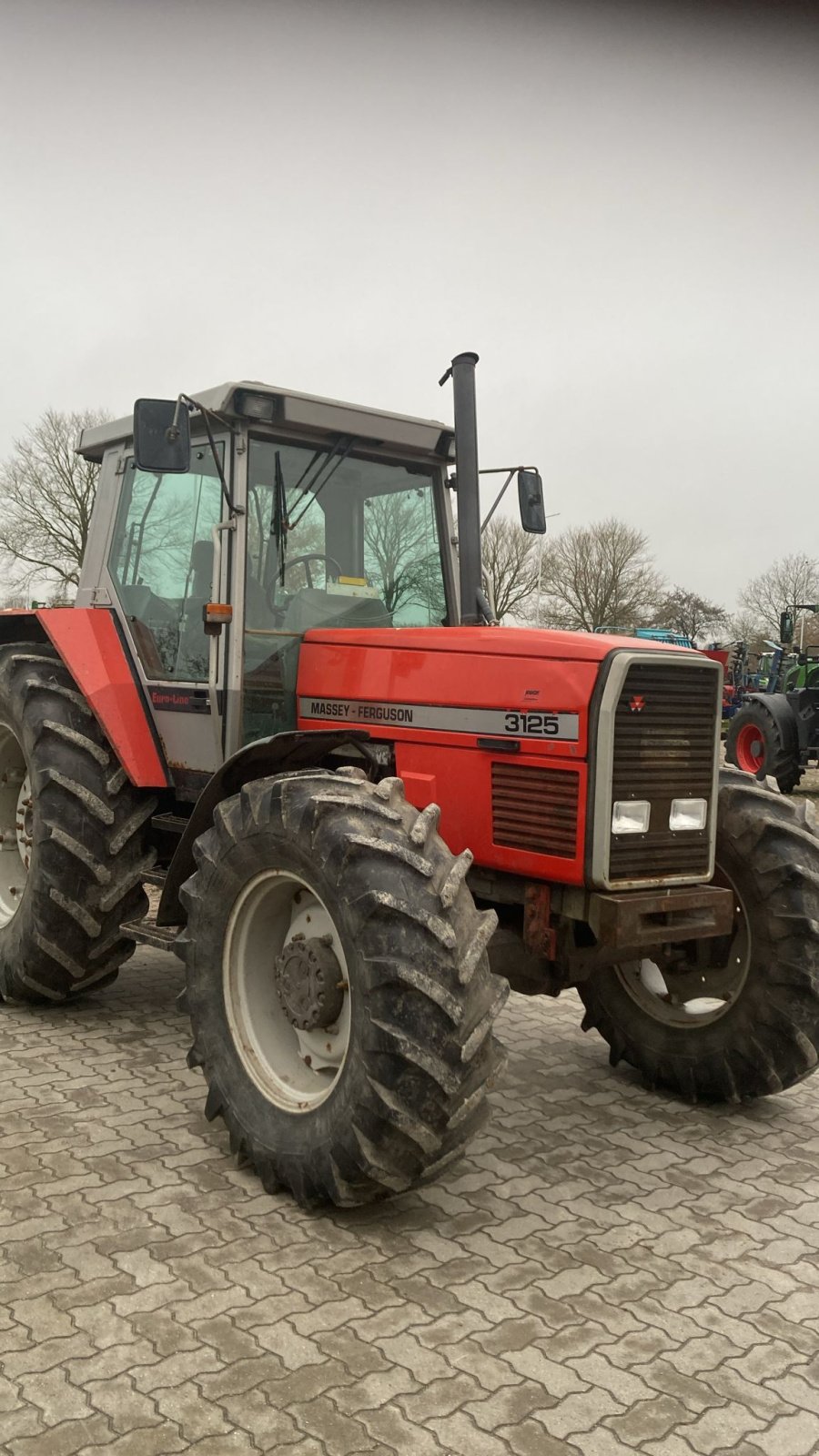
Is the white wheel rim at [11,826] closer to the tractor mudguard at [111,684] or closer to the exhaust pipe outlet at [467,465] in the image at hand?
the tractor mudguard at [111,684]

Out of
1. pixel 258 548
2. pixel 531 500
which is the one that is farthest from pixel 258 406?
pixel 531 500

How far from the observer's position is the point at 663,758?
3578 mm

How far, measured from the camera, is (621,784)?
346 cm

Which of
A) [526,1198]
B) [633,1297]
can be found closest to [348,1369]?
[633,1297]

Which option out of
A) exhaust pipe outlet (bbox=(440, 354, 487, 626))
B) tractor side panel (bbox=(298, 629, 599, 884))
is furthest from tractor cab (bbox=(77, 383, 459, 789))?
exhaust pipe outlet (bbox=(440, 354, 487, 626))

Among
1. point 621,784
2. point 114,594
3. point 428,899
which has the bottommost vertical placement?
point 428,899

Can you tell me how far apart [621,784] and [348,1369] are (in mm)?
1772

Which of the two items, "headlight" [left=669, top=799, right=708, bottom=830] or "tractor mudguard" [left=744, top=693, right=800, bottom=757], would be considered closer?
"headlight" [left=669, top=799, right=708, bottom=830]

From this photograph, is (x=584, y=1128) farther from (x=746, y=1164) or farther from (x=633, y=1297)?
(x=633, y=1297)

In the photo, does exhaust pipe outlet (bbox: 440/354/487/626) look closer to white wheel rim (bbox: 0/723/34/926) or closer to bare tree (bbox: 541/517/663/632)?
white wheel rim (bbox: 0/723/34/926)

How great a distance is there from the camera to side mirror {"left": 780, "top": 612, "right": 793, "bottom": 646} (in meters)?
19.1

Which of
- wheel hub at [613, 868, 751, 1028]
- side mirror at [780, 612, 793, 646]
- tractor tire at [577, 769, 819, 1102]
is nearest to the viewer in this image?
tractor tire at [577, 769, 819, 1102]

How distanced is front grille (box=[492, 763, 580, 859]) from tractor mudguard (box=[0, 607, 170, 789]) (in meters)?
1.64

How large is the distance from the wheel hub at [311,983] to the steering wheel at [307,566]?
4.70 feet
